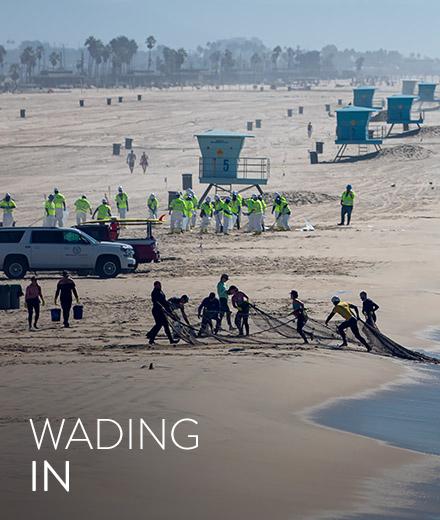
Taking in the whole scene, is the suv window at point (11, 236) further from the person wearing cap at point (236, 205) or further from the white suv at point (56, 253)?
the person wearing cap at point (236, 205)

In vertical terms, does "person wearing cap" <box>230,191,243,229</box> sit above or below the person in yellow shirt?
below

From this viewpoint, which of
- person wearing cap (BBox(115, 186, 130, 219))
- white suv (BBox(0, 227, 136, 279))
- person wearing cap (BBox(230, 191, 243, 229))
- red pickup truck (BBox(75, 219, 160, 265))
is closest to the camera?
white suv (BBox(0, 227, 136, 279))

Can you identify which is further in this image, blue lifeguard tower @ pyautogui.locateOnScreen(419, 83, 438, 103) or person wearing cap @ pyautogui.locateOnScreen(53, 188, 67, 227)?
blue lifeguard tower @ pyautogui.locateOnScreen(419, 83, 438, 103)

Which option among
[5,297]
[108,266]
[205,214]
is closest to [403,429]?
[5,297]

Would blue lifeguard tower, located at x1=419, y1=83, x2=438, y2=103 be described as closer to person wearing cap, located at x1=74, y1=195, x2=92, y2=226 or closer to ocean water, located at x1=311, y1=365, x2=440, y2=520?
person wearing cap, located at x1=74, y1=195, x2=92, y2=226

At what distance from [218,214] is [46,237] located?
33.7 ft

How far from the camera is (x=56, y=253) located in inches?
1259

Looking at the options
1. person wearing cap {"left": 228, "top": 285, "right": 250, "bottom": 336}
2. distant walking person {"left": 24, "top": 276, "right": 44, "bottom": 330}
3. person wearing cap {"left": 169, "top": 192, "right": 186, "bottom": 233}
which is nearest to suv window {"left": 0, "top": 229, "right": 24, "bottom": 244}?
distant walking person {"left": 24, "top": 276, "right": 44, "bottom": 330}

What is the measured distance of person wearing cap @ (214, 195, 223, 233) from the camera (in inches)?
1625

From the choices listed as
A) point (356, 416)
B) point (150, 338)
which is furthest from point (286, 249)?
point (356, 416)

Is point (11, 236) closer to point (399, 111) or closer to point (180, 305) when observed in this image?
point (180, 305)

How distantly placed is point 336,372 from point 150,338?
3.39m

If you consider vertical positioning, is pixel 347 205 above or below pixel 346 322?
below

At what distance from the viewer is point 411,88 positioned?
493 ft
